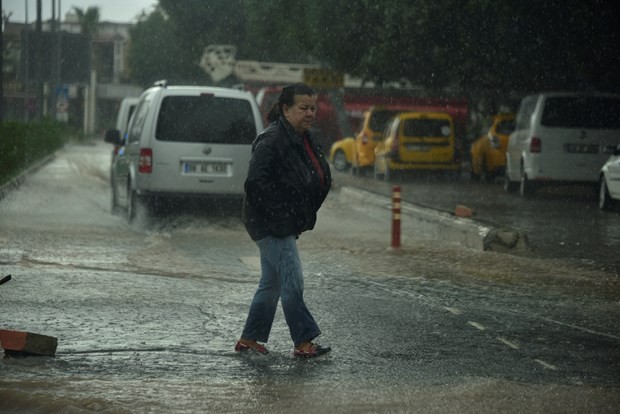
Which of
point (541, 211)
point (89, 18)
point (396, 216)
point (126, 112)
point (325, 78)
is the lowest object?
point (541, 211)

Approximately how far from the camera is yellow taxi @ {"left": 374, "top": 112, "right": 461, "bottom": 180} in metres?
30.3

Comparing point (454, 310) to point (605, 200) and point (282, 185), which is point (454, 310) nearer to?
point (282, 185)

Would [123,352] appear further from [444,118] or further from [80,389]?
[444,118]

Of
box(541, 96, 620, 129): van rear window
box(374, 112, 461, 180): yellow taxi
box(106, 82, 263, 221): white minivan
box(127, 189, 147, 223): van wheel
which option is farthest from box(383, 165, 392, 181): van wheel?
box(106, 82, 263, 221): white minivan

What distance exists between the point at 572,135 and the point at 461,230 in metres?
8.18

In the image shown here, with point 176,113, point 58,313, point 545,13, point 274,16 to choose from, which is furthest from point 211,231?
point 274,16

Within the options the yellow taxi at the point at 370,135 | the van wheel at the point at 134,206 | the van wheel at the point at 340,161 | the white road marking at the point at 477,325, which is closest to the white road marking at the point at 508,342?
the white road marking at the point at 477,325

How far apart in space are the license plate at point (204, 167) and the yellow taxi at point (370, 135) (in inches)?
669

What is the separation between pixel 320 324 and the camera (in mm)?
8867

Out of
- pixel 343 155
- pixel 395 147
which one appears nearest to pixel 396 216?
pixel 395 147

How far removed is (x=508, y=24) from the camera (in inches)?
1049

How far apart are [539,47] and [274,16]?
9959 millimetres

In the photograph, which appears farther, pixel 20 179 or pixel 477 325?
pixel 20 179

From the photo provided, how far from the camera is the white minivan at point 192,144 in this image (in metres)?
15.9
